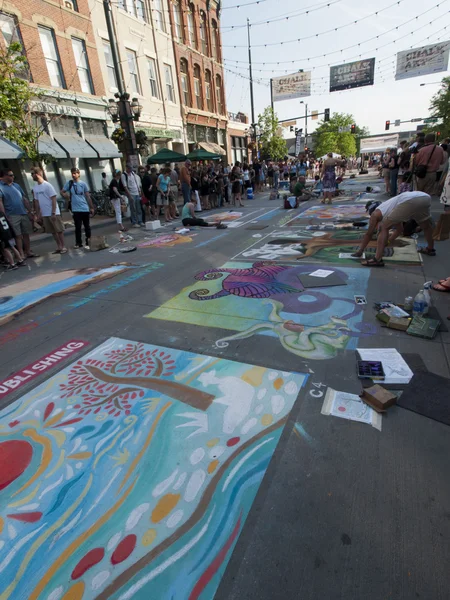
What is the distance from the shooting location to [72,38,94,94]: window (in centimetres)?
1528

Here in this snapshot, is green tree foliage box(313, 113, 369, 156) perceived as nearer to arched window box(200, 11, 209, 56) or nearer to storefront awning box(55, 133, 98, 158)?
arched window box(200, 11, 209, 56)

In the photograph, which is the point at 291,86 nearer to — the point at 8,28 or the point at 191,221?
the point at 8,28

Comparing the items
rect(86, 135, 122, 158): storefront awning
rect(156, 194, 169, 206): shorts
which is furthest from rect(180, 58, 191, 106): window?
rect(156, 194, 169, 206): shorts

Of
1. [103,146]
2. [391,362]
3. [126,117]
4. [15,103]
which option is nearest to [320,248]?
[391,362]

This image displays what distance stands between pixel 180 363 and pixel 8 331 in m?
2.65

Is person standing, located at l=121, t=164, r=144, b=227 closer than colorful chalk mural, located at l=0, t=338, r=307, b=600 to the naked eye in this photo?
No

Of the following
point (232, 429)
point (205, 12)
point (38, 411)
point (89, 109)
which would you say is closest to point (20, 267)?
point (38, 411)

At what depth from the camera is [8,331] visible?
4.39 metres

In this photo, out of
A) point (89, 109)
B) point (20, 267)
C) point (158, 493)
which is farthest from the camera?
point (89, 109)

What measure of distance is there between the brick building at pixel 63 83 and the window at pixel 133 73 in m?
2.50

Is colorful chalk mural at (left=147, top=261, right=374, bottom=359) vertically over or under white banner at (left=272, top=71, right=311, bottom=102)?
under

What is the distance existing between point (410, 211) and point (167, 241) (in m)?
5.95

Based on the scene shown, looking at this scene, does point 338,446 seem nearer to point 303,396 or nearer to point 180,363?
point 303,396

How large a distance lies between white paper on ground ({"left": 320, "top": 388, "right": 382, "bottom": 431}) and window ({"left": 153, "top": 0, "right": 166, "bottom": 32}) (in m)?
24.6
